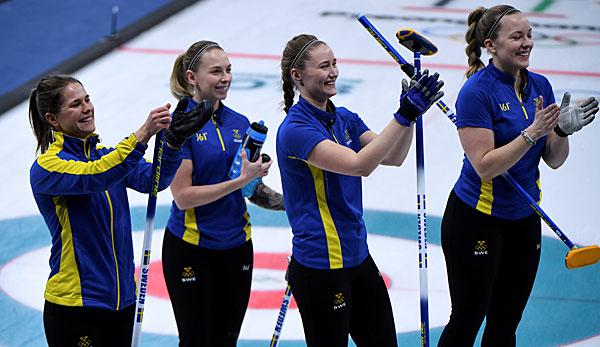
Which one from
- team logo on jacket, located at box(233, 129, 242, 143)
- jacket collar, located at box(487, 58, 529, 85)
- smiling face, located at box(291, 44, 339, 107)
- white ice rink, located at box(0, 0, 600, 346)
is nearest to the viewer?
smiling face, located at box(291, 44, 339, 107)

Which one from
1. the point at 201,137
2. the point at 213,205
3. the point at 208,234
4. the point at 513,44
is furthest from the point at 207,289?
the point at 513,44

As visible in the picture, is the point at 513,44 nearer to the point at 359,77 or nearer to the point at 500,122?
the point at 500,122

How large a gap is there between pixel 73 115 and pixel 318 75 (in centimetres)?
99

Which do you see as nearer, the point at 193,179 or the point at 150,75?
the point at 193,179

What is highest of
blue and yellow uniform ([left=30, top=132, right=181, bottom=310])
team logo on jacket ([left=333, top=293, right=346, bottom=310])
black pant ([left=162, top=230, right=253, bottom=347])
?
blue and yellow uniform ([left=30, top=132, right=181, bottom=310])

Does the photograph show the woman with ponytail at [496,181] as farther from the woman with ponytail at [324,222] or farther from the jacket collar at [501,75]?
the woman with ponytail at [324,222]

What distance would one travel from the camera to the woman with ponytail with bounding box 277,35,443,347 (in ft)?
14.5

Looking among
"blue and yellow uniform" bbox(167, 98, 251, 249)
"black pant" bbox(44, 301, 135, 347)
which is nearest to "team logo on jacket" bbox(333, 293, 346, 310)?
"blue and yellow uniform" bbox(167, 98, 251, 249)

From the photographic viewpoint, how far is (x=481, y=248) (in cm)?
493

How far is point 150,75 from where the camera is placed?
10578 mm

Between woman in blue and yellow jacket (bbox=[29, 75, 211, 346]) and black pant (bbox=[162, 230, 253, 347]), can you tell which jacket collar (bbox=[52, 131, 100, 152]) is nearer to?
woman in blue and yellow jacket (bbox=[29, 75, 211, 346])

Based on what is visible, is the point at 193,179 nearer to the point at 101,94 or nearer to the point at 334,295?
the point at 334,295

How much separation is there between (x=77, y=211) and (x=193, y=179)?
31.7 inches

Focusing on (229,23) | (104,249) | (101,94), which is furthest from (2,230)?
(229,23)
